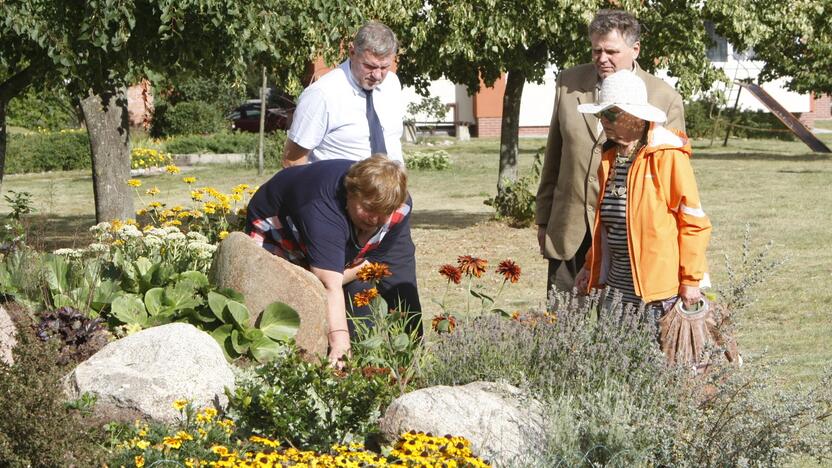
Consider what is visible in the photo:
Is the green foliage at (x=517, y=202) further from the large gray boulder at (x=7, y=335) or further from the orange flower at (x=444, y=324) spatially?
the large gray boulder at (x=7, y=335)

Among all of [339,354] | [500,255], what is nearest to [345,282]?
[339,354]

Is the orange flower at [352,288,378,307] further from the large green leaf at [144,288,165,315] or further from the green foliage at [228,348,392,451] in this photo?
the large green leaf at [144,288,165,315]

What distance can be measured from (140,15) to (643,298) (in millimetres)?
4433

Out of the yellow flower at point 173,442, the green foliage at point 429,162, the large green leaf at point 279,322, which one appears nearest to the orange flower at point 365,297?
the large green leaf at point 279,322

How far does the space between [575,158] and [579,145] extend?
62 millimetres

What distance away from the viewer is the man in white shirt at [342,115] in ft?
18.2

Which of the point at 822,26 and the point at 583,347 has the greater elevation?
the point at 822,26

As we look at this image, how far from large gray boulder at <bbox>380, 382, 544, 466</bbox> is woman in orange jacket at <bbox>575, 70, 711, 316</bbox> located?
81cm

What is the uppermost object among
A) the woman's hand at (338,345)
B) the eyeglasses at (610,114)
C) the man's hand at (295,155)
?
the eyeglasses at (610,114)

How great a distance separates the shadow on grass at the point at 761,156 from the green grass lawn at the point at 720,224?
0.11 ft

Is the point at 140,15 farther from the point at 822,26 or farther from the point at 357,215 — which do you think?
the point at 822,26

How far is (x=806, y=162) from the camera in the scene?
928 inches

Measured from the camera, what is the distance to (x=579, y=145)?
208 inches

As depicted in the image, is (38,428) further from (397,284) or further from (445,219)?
(445,219)
